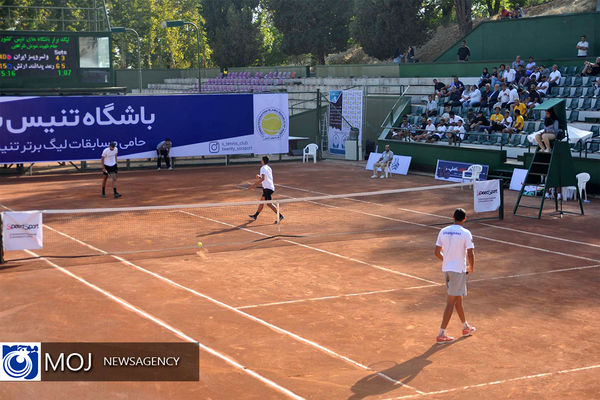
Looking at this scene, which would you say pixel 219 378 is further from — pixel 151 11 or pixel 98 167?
pixel 151 11

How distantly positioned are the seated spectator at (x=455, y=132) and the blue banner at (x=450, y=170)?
1466mm

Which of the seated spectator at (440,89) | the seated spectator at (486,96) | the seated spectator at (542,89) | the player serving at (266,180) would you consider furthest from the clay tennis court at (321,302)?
the seated spectator at (440,89)

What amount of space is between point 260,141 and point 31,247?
2260cm

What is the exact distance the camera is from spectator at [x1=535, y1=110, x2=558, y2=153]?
75.4 ft

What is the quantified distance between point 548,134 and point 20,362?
58.2 ft

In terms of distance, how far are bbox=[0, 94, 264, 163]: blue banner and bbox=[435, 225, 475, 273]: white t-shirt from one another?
87.6 ft

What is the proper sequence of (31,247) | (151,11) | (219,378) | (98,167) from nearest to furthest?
(219,378), (31,247), (98,167), (151,11)

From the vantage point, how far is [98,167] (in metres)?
37.0

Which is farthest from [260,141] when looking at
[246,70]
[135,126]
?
[246,70]

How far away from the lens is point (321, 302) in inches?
539

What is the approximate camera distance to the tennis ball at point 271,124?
3869 centimetres

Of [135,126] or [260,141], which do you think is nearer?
[135,126]

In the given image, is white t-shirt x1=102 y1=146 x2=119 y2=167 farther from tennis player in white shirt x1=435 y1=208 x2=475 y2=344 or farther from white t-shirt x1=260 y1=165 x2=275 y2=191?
tennis player in white shirt x1=435 y1=208 x2=475 y2=344

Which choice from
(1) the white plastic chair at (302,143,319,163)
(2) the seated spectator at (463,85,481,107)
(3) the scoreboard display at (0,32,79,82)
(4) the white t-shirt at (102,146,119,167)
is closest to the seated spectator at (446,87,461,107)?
(2) the seated spectator at (463,85,481,107)
